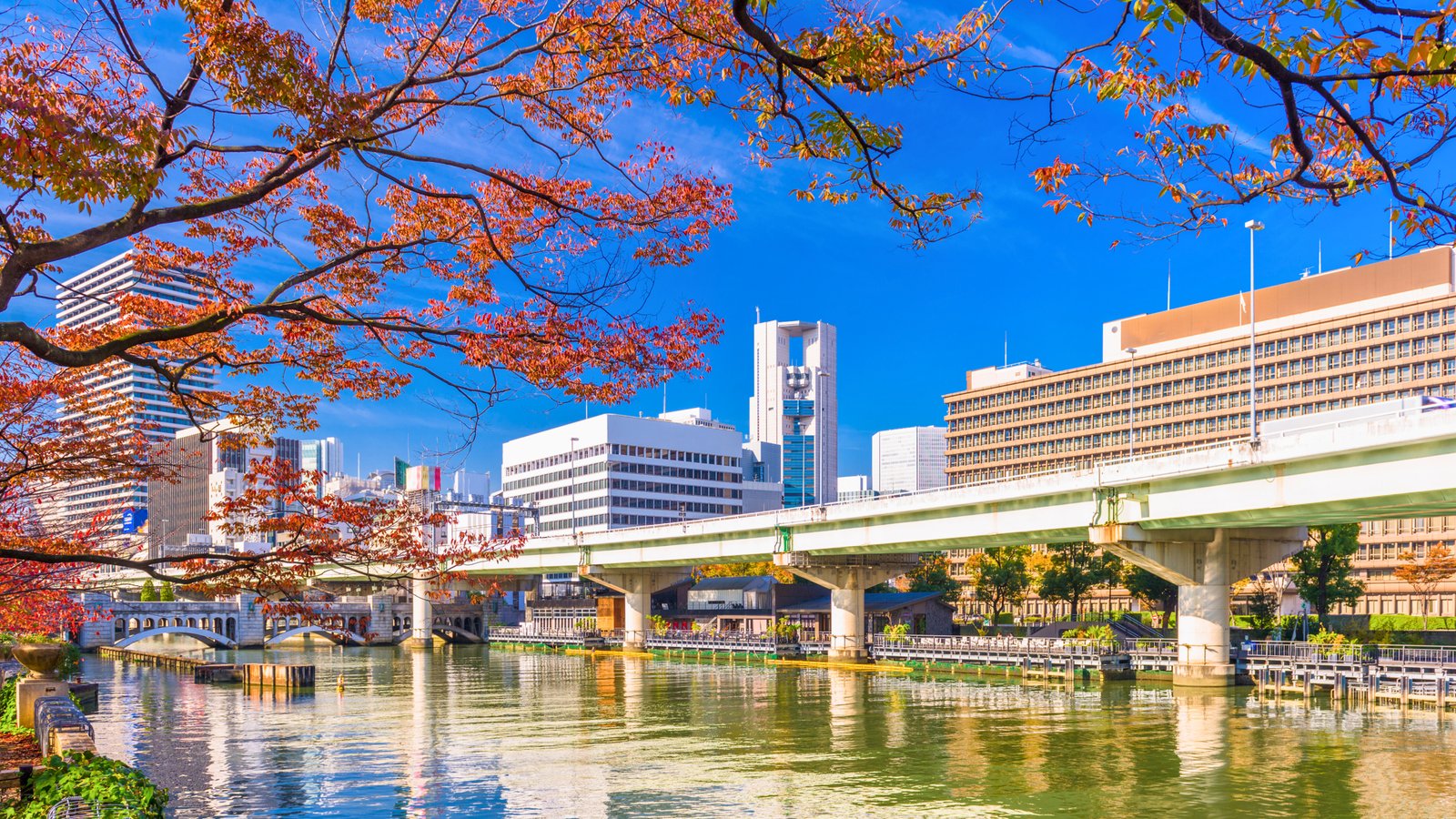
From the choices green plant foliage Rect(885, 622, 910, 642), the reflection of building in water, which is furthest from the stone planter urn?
green plant foliage Rect(885, 622, 910, 642)

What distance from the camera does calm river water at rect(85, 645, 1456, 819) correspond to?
29500 mm

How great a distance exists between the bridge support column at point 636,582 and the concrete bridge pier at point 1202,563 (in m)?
56.5

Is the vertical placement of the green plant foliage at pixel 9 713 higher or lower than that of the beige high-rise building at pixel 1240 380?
lower

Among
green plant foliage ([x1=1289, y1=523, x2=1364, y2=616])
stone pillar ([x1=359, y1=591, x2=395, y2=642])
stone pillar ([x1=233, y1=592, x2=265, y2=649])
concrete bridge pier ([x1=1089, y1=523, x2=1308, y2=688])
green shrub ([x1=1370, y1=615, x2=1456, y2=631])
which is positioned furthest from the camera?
stone pillar ([x1=359, y1=591, x2=395, y2=642])

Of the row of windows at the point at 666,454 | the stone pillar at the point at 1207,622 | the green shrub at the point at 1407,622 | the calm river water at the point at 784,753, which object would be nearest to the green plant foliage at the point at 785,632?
the calm river water at the point at 784,753

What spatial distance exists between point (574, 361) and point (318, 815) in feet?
55.2

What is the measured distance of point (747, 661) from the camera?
301 feet

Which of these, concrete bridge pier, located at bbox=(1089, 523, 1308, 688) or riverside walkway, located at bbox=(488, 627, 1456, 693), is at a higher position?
concrete bridge pier, located at bbox=(1089, 523, 1308, 688)

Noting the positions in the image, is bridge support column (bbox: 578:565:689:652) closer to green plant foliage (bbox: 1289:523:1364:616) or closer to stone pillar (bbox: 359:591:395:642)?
stone pillar (bbox: 359:591:395:642)

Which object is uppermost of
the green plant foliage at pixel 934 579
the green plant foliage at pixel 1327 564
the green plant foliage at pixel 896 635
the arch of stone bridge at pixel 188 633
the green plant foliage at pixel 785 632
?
the green plant foliage at pixel 1327 564

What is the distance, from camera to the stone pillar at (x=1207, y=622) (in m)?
59.6

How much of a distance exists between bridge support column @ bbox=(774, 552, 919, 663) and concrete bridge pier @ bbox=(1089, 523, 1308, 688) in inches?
1074

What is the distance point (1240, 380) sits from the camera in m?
150

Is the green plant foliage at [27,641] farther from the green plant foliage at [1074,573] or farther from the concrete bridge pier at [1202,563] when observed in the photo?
the green plant foliage at [1074,573]
